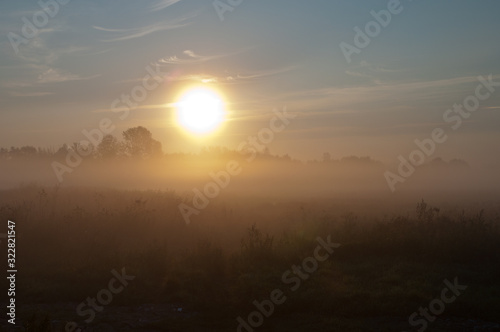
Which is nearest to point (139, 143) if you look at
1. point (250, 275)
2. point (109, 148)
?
point (109, 148)

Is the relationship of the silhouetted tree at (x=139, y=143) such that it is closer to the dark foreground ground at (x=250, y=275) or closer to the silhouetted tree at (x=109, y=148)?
the silhouetted tree at (x=109, y=148)

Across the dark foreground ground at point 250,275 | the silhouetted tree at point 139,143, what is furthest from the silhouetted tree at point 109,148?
the dark foreground ground at point 250,275

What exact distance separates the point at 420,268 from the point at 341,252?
7.57 feet

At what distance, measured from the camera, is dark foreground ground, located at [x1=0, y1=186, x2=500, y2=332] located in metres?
9.23

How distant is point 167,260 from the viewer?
12305 mm

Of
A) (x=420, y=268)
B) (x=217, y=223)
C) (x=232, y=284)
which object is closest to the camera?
(x=232, y=284)

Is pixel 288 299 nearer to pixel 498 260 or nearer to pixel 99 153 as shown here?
pixel 498 260

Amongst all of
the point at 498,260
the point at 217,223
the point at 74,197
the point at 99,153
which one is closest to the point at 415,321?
the point at 498,260

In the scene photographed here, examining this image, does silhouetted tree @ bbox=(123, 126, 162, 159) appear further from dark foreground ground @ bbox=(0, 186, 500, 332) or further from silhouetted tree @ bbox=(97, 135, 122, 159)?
dark foreground ground @ bbox=(0, 186, 500, 332)

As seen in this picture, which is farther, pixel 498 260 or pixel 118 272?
pixel 498 260

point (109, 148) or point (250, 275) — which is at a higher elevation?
point (109, 148)

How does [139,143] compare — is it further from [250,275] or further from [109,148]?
[250,275]

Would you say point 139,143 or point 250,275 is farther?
point 139,143

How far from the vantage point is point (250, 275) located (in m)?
11.3
